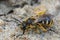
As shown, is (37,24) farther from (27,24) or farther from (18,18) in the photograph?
(18,18)

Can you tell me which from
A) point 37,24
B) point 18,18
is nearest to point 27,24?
point 37,24

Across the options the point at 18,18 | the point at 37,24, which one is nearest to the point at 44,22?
the point at 37,24

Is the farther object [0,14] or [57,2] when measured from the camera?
[57,2]

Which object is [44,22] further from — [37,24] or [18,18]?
[18,18]

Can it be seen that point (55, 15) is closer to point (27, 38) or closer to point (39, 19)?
point (39, 19)

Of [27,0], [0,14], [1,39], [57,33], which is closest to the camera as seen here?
[1,39]

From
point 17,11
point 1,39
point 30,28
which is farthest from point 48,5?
point 1,39

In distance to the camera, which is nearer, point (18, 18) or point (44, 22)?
point (44, 22)

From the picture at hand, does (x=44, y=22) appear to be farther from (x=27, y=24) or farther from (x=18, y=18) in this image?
(x=18, y=18)
